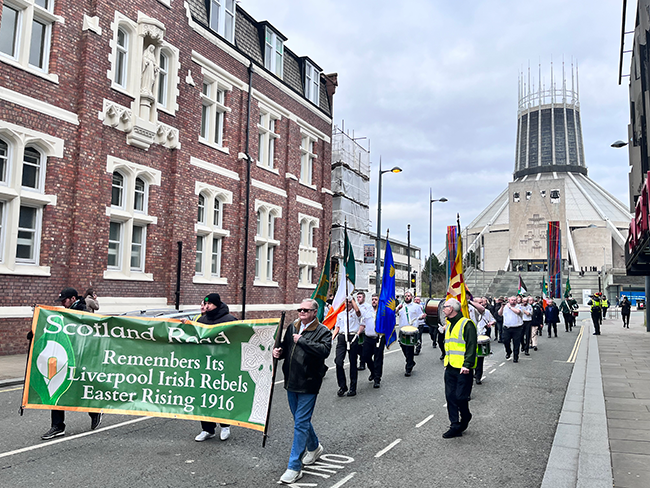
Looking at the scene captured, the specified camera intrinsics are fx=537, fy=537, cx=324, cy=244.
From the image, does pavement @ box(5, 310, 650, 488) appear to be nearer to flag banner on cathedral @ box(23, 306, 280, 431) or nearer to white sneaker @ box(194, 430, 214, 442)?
flag banner on cathedral @ box(23, 306, 280, 431)

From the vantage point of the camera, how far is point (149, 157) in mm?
17516

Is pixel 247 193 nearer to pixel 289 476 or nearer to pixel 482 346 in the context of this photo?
pixel 482 346

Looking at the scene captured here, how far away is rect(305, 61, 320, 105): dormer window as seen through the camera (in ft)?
91.4

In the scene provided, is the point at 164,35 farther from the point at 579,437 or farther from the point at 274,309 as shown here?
the point at 579,437

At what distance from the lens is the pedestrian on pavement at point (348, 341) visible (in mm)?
9672

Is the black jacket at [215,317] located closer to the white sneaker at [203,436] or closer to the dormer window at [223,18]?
the white sneaker at [203,436]

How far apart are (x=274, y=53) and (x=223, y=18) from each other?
3.88m

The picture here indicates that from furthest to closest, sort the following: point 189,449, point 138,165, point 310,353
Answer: point 138,165 < point 189,449 < point 310,353

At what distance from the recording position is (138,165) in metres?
17.0

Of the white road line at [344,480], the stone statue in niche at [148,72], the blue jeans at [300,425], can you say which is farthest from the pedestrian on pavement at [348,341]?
the stone statue in niche at [148,72]

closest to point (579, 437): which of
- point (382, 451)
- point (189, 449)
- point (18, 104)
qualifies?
point (382, 451)

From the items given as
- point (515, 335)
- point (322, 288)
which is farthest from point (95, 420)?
point (515, 335)

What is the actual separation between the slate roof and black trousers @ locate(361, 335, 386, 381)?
14.6 meters

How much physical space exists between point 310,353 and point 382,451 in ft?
5.55
